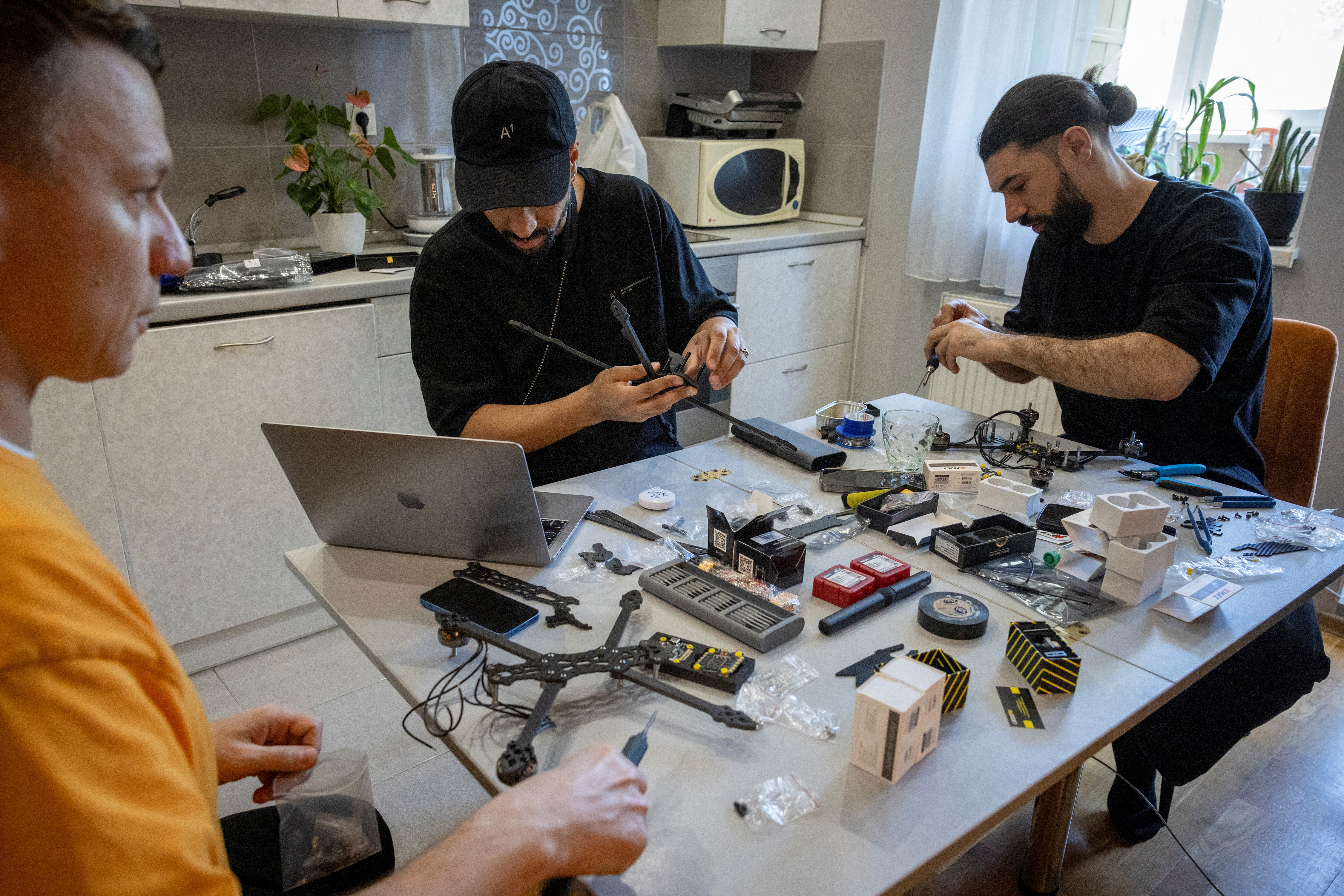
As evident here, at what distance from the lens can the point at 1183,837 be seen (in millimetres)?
1737

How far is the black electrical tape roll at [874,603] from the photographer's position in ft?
3.61

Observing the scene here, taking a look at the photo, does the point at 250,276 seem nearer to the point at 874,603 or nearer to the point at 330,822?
the point at 330,822

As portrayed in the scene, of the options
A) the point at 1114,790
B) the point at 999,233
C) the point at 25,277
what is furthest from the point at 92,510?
the point at 999,233

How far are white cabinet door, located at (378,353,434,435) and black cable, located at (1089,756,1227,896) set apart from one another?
5.84ft

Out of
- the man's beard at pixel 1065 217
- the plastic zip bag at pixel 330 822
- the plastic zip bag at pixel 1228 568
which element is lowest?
the plastic zip bag at pixel 330 822

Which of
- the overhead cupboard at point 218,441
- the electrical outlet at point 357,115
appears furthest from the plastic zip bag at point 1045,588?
the electrical outlet at point 357,115

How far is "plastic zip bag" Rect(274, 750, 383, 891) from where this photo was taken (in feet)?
3.32

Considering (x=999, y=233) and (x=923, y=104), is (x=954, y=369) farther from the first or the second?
(x=923, y=104)

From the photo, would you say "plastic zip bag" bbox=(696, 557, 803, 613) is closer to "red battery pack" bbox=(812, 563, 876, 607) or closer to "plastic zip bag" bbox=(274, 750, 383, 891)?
"red battery pack" bbox=(812, 563, 876, 607)

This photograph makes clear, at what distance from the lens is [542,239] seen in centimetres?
169

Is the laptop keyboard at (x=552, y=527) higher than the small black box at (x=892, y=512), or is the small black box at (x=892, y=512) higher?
the small black box at (x=892, y=512)

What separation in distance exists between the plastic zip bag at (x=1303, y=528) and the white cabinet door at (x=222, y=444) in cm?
201

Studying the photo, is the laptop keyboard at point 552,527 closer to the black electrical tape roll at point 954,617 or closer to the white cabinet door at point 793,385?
the black electrical tape roll at point 954,617

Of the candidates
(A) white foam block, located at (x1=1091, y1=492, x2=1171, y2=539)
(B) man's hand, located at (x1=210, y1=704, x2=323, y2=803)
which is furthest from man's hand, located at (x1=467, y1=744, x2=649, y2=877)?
(A) white foam block, located at (x1=1091, y1=492, x2=1171, y2=539)
